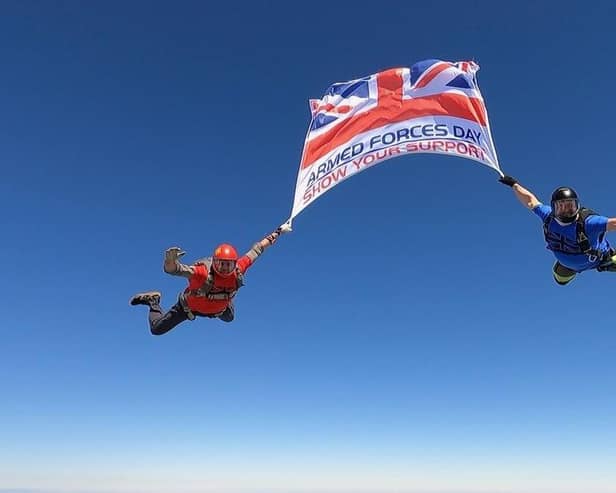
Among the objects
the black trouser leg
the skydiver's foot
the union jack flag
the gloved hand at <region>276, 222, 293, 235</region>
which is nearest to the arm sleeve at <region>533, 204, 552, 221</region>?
the union jack flag

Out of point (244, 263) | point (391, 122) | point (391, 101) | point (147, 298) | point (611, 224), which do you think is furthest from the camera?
point (391, 101)

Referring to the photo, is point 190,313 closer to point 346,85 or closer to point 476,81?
point 346,85

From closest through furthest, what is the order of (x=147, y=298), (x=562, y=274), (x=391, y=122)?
(x=562, y=274) → (x=147, y=298) → (x=391, y=122)

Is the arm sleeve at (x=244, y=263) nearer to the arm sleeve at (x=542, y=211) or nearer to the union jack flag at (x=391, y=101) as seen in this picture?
the union jack flag at (x=391, y=101)

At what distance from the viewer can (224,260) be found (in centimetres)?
1006

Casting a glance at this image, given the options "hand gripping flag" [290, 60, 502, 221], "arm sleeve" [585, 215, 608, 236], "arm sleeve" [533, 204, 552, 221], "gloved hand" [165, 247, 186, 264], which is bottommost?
"gloved hand" [165, 247, 186, 264]

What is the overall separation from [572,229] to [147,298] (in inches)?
345

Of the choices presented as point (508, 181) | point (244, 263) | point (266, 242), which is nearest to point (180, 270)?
point (244, 263)

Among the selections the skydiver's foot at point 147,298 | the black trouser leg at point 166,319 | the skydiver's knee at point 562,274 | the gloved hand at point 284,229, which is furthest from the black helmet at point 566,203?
the skydiver's foot at point 147,298

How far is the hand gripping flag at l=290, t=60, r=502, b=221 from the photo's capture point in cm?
1196

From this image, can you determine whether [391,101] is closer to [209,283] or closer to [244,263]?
[244,263]

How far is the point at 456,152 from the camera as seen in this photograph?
1162 centimetres

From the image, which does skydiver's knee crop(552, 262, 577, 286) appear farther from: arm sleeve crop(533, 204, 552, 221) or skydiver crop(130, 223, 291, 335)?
skydiver crop(130, 223, 291, 335)

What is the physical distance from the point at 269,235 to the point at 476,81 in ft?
19.4
